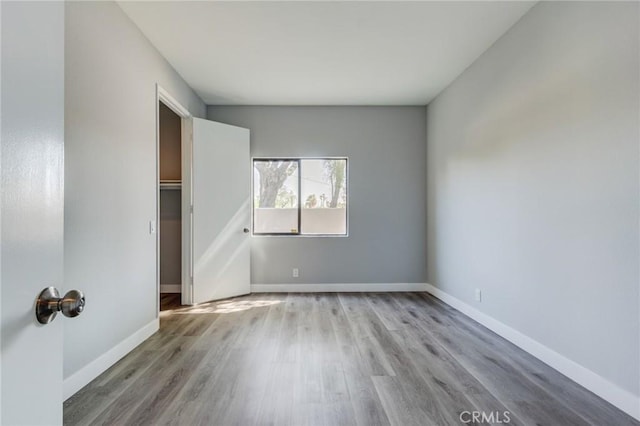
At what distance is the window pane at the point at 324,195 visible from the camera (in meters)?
4.79

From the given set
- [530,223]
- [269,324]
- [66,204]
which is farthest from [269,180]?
[530,223]

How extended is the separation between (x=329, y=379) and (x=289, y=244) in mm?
2669

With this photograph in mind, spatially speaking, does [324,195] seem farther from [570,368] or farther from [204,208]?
[570,368]

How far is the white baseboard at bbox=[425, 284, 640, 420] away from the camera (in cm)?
181

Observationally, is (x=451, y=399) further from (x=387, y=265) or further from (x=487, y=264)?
(x=387, y=265)

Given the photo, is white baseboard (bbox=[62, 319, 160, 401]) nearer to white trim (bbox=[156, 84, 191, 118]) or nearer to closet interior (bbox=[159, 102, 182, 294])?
closet interior (bbox=[159, 102, 182, 294])

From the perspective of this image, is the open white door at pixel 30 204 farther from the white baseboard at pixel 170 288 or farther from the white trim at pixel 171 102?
the white baseboard at pixel 170 288

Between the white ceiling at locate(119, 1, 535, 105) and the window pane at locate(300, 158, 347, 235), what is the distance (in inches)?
41.3

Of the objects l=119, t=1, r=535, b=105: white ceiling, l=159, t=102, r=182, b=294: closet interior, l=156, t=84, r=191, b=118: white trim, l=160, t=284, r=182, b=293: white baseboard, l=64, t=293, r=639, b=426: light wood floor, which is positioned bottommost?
l=64, t=293, r=639, b=426: light wood floor

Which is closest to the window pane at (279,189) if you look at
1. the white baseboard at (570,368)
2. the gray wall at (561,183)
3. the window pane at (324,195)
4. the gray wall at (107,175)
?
the window pane at (324,195)

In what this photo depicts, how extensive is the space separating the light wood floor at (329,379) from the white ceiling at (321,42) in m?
2.69

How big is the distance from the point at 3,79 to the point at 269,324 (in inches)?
121

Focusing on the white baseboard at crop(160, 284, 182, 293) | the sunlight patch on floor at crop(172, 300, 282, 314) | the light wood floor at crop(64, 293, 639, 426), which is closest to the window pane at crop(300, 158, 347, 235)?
the sunlight patch on floor at crop(172, 300, 282, 314)

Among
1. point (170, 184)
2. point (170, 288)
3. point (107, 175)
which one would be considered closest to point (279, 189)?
point (170, 184)
